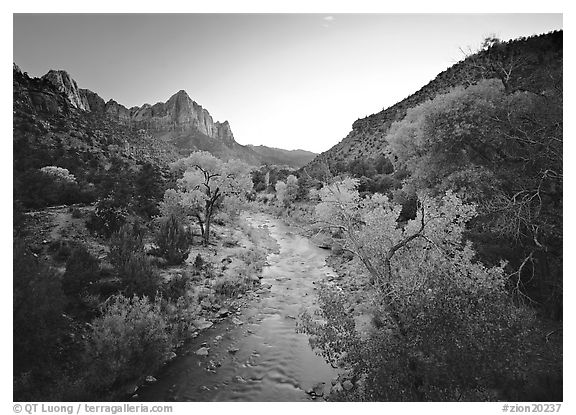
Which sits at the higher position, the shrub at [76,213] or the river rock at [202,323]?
the shrub at [76,213]

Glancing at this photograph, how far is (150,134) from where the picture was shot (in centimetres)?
2586

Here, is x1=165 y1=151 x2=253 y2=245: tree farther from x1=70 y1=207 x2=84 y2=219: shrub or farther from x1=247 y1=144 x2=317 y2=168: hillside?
x1=247 y1=144 x2=317 y2=168: hillside

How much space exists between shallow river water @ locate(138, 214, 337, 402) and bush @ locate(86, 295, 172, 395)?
0.43 m

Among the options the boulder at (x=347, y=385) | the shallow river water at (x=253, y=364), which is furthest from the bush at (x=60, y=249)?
the boulder at (x=347, y=385)

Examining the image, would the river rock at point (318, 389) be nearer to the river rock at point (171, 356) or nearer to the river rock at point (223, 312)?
the river rock at point (171, 356)

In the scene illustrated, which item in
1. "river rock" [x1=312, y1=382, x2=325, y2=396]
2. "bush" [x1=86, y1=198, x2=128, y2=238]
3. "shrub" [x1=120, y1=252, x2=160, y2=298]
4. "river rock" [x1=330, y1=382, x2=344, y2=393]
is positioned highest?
"bush" [x1=86, y1=198, x2=128, y2=238]

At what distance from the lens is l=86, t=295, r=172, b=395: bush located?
5.57 meters

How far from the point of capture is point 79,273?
7.35m

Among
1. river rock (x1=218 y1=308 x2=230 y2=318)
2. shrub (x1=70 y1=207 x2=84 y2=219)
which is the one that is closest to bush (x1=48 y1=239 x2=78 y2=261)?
shrub (x1=70 y1=207 x2=84 y2=219)

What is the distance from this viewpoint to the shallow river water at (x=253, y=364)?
6211 millimetres

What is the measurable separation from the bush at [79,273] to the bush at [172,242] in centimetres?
326

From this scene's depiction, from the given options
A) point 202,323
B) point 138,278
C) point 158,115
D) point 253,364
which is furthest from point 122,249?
point 158,115
